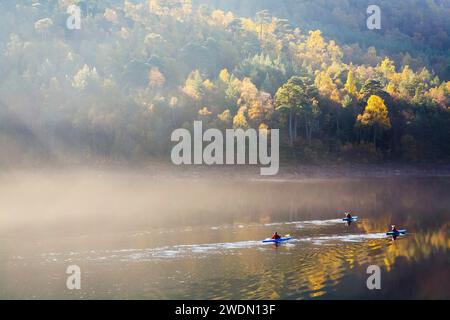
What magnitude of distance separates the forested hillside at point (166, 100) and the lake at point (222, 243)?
106 feet

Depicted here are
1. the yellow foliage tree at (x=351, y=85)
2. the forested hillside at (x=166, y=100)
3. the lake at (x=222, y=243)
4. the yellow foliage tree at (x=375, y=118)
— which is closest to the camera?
the lake at (x=222, y=243)

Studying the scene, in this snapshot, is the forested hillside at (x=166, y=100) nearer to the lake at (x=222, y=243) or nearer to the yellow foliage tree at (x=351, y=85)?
the yellow foliage tree at (x=351, y=85)

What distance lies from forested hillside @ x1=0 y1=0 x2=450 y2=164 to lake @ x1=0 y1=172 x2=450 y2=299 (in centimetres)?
3237

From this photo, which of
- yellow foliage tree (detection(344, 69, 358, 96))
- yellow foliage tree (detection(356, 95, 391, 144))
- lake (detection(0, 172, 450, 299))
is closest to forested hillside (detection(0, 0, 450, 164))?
yellow foliage tree (detection(356, 95, 391, 144))

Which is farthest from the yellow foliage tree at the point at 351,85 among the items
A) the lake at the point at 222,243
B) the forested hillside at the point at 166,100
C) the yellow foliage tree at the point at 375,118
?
the lake at the point at 222,243

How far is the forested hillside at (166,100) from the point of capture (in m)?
137

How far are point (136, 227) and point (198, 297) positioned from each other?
27348 millimetres

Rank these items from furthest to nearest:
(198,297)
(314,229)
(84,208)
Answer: (84,208) → (314,229) → (198,297)

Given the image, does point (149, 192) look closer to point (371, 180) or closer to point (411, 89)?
point (371, 180)

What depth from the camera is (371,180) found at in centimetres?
12175

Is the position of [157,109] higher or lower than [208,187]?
higher

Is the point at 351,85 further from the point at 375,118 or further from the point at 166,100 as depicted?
the point at 166,100
